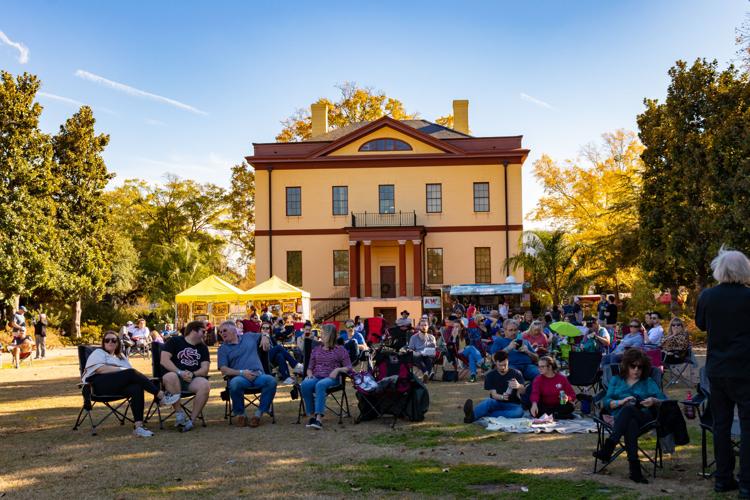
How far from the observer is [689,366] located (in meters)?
12.6

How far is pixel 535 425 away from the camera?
27.9 ft

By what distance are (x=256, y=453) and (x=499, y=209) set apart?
2926 cm

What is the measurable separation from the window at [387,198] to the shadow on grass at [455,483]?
29.4m

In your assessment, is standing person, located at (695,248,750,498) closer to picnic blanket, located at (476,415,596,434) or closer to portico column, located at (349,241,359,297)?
picnic blanket, located at (476,415,596,434)

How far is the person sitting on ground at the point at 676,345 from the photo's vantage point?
39.4ft

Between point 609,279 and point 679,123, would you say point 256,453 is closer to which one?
point 679,123

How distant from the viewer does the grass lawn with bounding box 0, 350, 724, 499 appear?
229 inches

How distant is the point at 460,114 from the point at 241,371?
109 feet

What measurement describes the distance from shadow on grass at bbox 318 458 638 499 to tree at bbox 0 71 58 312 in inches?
860

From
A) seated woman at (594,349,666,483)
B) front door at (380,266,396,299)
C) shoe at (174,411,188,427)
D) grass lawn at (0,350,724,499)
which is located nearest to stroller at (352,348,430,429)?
grass lawn at (0,350,724,499)

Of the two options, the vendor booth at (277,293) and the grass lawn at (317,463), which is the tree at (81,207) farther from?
the grass lawn at (317,463)

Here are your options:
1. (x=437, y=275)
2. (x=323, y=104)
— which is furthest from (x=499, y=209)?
(x=323, y=104)

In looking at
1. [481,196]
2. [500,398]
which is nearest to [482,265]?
[481,196]

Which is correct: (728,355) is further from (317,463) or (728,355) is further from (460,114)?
(460,114)
